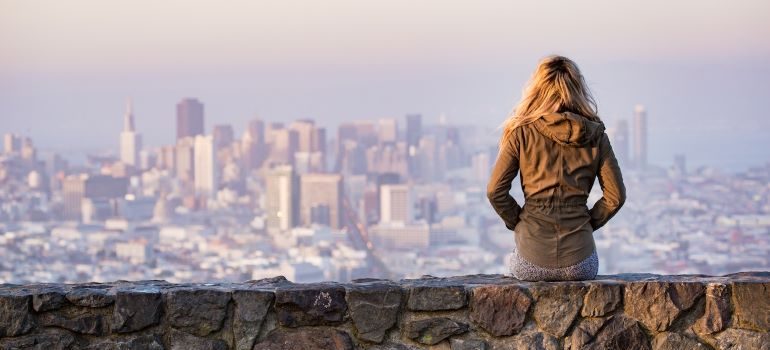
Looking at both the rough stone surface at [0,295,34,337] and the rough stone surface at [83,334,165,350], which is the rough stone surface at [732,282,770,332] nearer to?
the rough stone surface at [83,334,165,350]

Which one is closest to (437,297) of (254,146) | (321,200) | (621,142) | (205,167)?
(321,200)

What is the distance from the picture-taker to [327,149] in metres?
108

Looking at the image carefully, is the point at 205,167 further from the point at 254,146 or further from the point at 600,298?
the point at 600,298

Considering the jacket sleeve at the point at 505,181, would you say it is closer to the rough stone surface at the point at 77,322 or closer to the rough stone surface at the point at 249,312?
the rough stone surface at the point at 249,312

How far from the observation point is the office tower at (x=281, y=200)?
89.2 m

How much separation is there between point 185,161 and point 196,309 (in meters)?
103

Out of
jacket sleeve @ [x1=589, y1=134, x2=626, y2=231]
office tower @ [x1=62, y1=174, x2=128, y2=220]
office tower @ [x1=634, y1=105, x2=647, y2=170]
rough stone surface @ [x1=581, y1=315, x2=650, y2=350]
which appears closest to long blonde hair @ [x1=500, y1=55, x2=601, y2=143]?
jacket sleeve @ [x1=589, y1=134, x2=626, y2=231]

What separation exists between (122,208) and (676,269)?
44212 millimetres

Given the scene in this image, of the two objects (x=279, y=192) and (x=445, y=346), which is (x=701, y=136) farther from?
(x=445, y=346)

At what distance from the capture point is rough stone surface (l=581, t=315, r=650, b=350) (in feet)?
11.3

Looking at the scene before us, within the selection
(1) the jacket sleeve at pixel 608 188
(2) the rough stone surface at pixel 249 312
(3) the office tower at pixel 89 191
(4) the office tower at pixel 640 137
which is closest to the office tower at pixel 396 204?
(4) the office tower at pixel 640 137

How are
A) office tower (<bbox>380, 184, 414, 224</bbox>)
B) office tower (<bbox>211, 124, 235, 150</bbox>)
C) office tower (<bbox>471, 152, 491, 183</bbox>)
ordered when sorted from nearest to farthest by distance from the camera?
office tower (<bbox>380, 184, 414, 224</bbox>)
office tower (<bbox>471, 152, 491, 183</bbox>)
office tower (<bbox>211, 124, 235, 150</bbox>)

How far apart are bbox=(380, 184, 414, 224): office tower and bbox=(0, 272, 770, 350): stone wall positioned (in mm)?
82791

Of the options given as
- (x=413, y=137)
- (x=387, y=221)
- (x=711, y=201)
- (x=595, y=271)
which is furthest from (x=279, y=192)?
(x=595, y=271)
